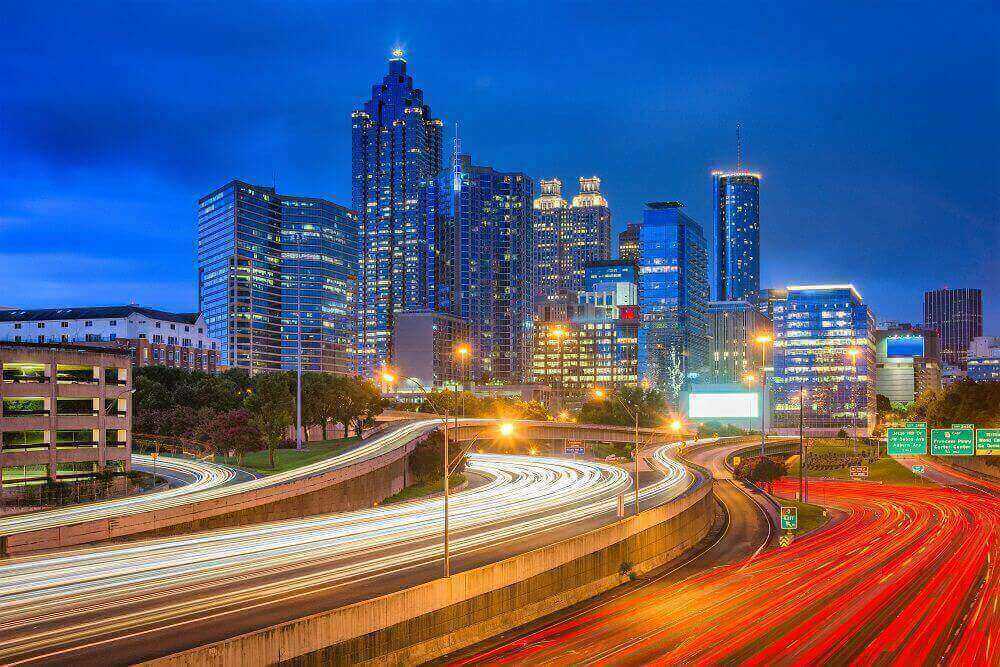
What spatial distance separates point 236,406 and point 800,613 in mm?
80759

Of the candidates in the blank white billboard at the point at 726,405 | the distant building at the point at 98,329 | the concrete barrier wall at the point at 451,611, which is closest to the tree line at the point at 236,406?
the concrete barrier wall at the point at 451,611

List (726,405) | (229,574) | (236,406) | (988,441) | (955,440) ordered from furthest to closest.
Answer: (726,405) < (236,406) < (955,440) < (988,441) < (229,574)

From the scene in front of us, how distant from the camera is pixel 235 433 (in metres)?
83.6

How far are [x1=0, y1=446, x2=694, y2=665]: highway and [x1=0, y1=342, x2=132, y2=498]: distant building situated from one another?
83.2ft

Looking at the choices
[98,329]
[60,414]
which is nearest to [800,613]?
[60,414]

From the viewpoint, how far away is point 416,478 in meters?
84.8

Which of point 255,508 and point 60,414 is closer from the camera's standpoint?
point 255,508

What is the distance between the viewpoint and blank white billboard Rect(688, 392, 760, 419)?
139750mm

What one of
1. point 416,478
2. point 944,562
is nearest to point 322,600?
point 944,562

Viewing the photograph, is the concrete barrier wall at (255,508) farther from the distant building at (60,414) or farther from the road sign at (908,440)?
the road sign at (908,440)

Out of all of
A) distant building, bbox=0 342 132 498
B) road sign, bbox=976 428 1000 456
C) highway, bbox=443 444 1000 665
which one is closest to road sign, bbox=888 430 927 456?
road sign, bbox=976 428 1000 456

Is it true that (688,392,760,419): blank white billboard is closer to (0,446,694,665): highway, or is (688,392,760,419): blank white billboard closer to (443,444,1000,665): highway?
(443,444,1000,665): highway

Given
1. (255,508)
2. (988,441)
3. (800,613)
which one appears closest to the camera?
(800,613)

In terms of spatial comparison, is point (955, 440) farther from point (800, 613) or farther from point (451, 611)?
point (451, 611)
